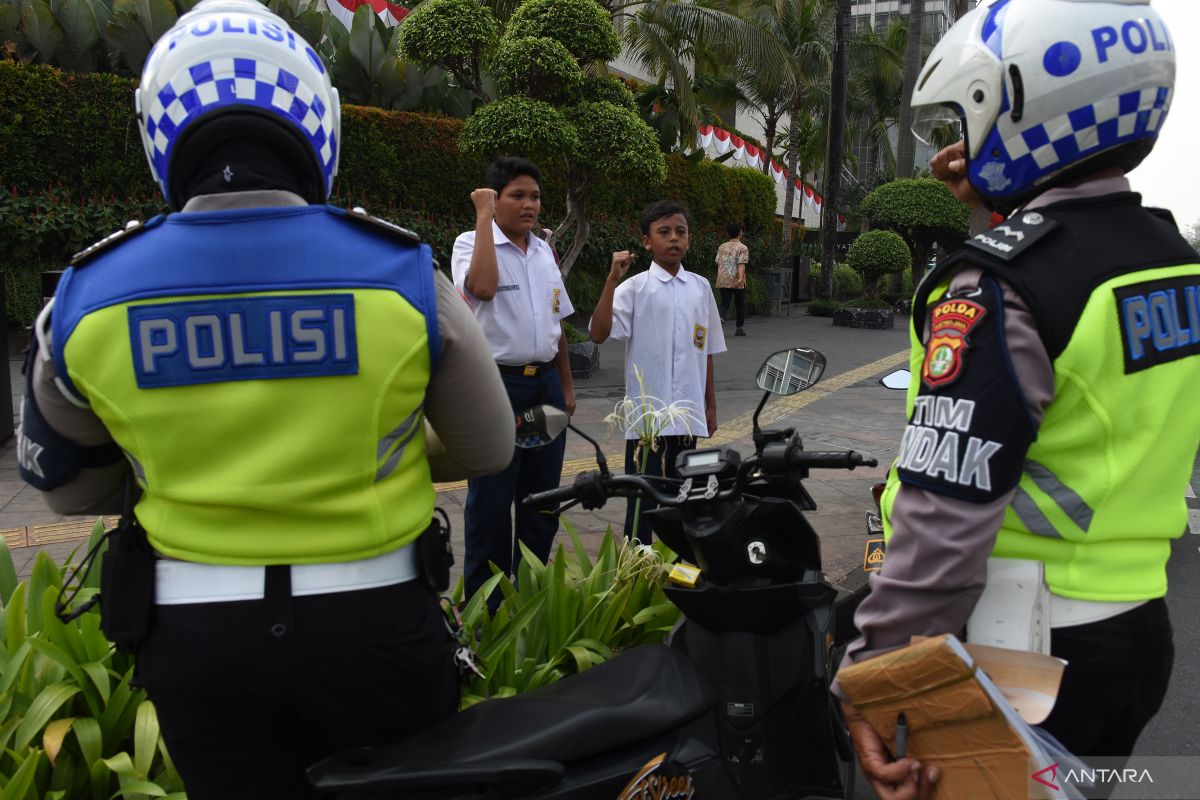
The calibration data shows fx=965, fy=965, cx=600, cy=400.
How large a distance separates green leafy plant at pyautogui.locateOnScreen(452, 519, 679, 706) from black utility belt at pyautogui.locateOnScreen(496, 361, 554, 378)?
86 cm

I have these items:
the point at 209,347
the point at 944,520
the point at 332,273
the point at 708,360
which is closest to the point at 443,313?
the point at 332,273

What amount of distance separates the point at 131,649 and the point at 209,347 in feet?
1.65

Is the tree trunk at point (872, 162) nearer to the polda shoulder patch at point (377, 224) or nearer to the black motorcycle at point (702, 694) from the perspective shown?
the black motorcycle at point (702, 694)

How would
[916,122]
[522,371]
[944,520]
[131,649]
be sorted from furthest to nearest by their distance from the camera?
[522,371]
[916,122]
[131,649]
[944,520]

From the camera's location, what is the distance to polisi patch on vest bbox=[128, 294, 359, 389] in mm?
1372

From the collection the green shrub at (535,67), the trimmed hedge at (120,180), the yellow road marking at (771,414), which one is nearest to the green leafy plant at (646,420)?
the yellow road marking at (771,414)

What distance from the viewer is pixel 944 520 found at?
1.37 m

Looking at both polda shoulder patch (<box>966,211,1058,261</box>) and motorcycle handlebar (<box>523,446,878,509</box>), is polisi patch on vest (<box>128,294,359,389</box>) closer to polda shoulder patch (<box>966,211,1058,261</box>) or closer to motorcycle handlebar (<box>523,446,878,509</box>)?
motorcycle handlebar (<box>523,446,878,509</box>)

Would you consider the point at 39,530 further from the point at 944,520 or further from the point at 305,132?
the point at 944,520

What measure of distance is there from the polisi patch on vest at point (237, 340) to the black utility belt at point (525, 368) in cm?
253

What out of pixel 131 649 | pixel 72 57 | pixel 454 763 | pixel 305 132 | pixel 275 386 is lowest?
pixel 454 763

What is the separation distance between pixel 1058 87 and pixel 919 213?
68.2 feet

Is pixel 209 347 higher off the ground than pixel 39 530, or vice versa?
pixel 209 347

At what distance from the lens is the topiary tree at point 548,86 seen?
30.2ft
